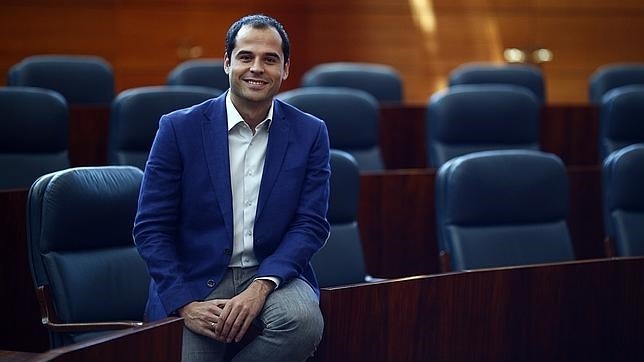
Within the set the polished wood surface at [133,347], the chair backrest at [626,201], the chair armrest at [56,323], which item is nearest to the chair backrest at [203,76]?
the chair backrest at [626,201]

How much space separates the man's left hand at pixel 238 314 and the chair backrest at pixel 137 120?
191 centimetres

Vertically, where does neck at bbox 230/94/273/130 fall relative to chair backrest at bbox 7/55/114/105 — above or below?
below

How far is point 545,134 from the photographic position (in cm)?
537

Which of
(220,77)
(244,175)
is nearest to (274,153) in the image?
(244,175)

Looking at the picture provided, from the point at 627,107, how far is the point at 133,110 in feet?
7.23

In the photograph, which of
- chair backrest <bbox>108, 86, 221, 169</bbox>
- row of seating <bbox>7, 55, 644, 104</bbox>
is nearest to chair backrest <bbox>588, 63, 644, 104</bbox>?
row of seating <bbox>7, 55, 644, 104</bbox>

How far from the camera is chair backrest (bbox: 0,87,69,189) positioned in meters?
4.01

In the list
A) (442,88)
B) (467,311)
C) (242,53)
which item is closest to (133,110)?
(242,53)

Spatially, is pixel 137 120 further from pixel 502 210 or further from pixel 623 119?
pixel 623 119

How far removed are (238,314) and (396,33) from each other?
5.25 meters

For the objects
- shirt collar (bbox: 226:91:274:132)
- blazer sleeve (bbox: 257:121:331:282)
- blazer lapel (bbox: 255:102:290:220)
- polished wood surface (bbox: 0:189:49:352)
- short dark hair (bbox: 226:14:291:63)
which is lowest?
polished wood surface (bbox: 0:189:49:352)

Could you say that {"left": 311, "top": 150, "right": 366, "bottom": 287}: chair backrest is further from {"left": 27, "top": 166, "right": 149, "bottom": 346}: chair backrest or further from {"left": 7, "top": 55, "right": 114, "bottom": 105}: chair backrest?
{"left": 7, "top": 55, "right": 114, "bottom": 105}: chair backrest

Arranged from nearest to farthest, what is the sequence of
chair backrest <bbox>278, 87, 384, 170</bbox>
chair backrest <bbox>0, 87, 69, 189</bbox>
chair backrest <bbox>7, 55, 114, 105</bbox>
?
chair backrest <bbox>0, 87, 69, 189</bbox> → chair backrest <bbox>278, 87, 384, 170</bbox> → chair backrest <bbox>7, 55, 114, 105</bbox>

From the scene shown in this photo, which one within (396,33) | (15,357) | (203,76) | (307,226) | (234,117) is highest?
(396,33)
